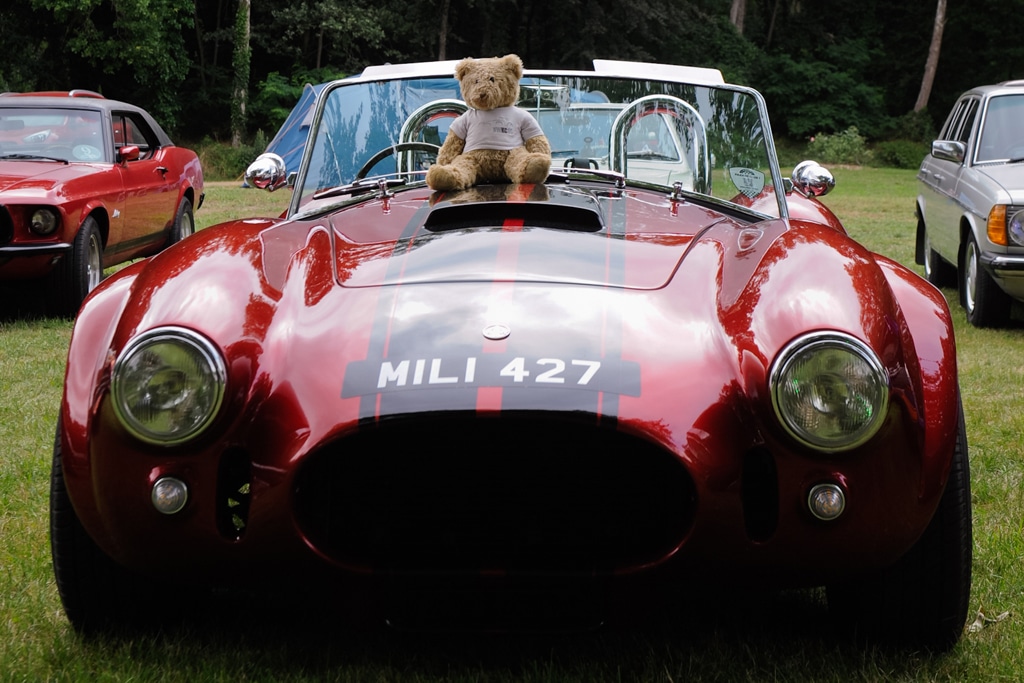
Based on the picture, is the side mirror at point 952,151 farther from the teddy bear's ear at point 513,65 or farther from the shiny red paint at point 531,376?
the shiny red paint at point 531,376

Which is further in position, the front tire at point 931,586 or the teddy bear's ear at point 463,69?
the teddy bear's ear at point 463,69

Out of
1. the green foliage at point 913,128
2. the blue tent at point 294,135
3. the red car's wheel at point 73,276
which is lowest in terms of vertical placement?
the green foliage at point 913,128

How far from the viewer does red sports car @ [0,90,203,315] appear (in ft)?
23.0

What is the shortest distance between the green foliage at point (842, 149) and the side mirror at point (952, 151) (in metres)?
25.5

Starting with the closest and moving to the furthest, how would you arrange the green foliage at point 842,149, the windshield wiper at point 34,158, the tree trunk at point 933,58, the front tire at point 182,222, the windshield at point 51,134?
1. the windshield wiper at point 34,158
2. the windshield at point 51,134
3. the front tire at point 182,222
4. the green foliage at point 842,149
5. the tree trunk at point 933,58

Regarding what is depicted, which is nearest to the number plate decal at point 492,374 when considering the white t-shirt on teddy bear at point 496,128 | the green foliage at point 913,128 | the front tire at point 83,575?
the front tire at point 83,575

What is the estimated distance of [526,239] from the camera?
273cm

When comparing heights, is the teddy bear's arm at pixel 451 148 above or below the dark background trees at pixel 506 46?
above

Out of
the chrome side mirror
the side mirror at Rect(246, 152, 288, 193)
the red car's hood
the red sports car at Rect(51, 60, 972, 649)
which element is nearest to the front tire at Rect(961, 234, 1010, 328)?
the chrome side mirror

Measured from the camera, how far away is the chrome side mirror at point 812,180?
4.15 metres

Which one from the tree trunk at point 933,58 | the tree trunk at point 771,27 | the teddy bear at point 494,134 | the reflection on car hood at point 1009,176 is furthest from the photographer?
the tree trunk at point 771,27

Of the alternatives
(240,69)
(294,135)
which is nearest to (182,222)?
(294,135)

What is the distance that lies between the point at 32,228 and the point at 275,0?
27.7m

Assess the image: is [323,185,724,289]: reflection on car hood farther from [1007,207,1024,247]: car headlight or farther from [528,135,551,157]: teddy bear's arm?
[1007,207,1024,247]: car headlight
